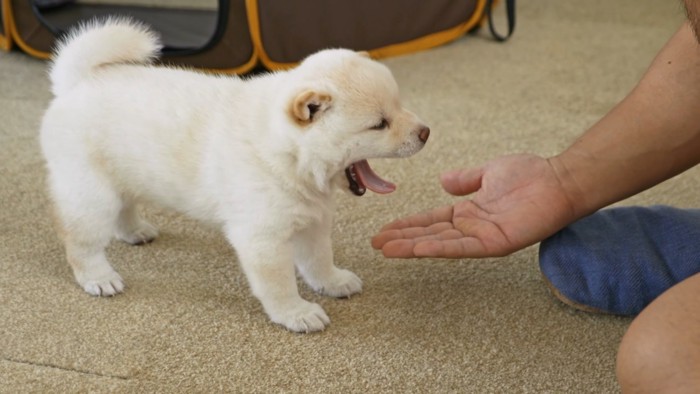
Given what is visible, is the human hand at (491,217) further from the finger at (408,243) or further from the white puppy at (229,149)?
the white puppy at (229,149)

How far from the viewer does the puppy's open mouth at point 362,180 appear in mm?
1393

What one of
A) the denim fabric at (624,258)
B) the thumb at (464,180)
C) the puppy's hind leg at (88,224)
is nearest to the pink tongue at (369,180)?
the thumb at (464,180)

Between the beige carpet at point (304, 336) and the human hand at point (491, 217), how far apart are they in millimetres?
96

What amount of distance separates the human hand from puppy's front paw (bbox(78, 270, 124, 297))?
0.48 metres

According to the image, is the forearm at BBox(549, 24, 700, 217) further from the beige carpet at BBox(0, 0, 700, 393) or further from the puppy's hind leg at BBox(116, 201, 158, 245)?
the puppy's hind leg at BBox(116, 201, 158, 245)

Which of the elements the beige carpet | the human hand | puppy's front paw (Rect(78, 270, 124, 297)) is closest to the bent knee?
the beige carpet

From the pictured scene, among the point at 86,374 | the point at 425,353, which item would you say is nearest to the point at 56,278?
the point at 86,374

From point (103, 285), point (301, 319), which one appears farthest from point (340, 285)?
point (103, 285)

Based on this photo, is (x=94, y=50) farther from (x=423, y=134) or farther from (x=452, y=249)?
(x=452, y=249)

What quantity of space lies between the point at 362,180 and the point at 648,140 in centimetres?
52

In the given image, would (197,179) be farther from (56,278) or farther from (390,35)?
(390,35)

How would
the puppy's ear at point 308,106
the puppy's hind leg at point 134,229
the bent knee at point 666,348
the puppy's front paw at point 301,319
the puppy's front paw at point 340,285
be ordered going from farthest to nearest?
the puppy's hind leg at point 134,229 < the puppy's front paw at point 340,285 < the puppy's front paw at point 301,319 < the puppy's ear at point 308,106 < the bent knee at point 666,348

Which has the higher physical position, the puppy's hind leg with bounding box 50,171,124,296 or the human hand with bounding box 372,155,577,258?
the human hand with bounding box 372,155,577,258

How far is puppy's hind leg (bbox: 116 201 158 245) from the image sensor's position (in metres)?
1.61
